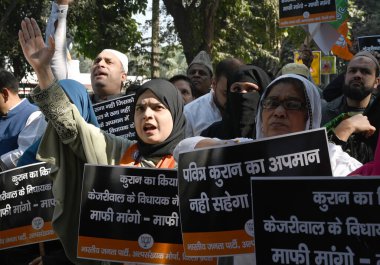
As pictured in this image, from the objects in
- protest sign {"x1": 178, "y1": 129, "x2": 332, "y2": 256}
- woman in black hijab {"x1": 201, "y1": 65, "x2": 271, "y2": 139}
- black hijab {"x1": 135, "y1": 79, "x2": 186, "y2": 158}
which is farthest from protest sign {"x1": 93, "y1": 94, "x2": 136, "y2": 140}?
protest sign {"x1": 178, "y1": 129, "x2": 332, "y2": 256}

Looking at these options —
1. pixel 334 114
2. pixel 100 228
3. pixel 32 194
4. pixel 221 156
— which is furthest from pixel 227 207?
pixel 334 114

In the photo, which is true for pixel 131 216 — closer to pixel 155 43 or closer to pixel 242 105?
pixel 242 105

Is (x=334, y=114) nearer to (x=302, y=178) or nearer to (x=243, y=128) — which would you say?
(x=243, y=128)

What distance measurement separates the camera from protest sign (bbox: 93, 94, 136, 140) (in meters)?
5.31

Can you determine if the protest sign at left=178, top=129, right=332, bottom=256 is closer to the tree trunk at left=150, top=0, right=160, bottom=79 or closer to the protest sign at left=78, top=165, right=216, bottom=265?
the protest sign at left=78, top=165, right=216, bottom=265

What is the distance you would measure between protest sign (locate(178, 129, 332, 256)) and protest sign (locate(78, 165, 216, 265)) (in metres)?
0.33

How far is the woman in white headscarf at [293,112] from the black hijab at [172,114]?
1.41ft

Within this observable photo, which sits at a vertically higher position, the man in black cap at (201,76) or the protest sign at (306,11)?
the protest sign at (306,11)

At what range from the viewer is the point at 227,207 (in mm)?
2908

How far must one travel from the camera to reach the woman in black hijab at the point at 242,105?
446 centimetres

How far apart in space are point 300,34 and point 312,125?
19992 mm

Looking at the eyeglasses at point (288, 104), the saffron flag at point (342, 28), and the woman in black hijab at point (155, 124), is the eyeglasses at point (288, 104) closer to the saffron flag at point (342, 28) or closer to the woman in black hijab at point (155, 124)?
the woman in black hijab at point (155, 124)

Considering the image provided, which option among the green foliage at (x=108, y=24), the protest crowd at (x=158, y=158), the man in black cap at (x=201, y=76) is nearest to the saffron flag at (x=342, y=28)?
the man in black cap at (x=201, y=76)

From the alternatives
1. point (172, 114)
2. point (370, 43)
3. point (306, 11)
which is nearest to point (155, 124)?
point (172, 114)
